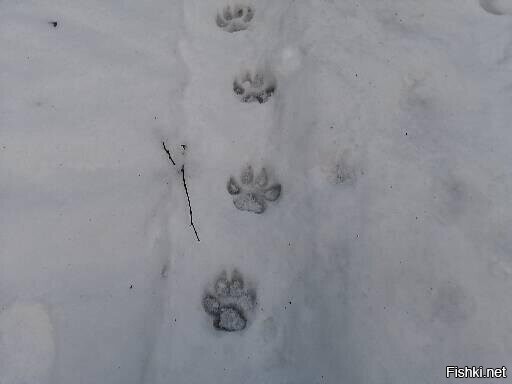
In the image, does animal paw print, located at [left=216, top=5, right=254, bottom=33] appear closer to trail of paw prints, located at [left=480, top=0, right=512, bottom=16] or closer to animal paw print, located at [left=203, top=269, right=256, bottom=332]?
trail of paw prints, located at [left=480, top=0, right=512, bottom=16]

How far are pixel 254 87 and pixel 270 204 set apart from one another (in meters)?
0.68

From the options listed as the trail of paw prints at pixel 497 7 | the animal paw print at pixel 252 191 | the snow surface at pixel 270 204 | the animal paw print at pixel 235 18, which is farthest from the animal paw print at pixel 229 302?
the trail of paw prints at pixel 497 7

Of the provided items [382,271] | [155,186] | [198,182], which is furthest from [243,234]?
[382,271]

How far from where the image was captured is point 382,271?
1729mm

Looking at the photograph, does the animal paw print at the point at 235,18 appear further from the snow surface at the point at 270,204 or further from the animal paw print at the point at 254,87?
the animal paw print at the point at 254,87

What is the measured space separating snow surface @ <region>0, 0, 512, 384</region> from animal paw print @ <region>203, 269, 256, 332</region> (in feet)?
0.15

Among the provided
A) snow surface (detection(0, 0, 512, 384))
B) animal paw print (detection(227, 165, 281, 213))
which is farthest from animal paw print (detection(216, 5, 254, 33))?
animal paw print (detection(227, 165, 281, 213))

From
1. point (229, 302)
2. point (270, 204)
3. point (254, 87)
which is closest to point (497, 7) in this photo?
point (254, 87)

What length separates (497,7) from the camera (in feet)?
7.37

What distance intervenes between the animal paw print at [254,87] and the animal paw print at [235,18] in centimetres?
34

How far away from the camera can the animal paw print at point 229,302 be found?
1.80m

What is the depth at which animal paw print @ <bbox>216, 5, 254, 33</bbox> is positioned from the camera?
2490 mm

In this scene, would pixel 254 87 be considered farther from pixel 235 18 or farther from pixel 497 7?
pixel 497 7

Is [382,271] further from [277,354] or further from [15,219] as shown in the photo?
[15,219]
